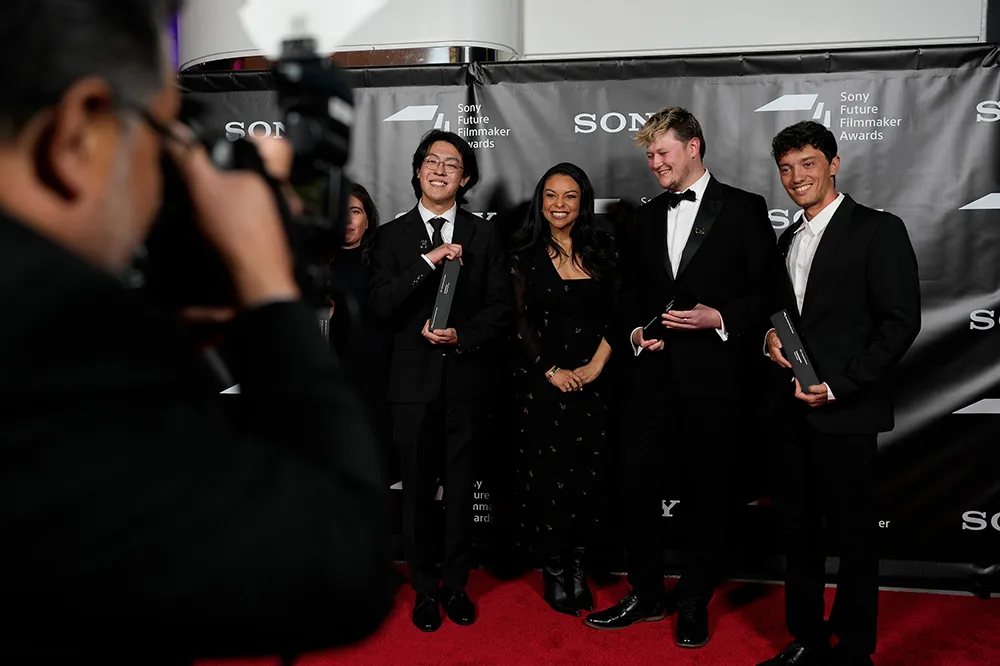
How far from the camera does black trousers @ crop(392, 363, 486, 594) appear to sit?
3.81 meters

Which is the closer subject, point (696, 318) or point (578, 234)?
point (696, 318)

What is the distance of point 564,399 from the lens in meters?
3.88

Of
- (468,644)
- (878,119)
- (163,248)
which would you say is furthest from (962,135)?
(163,248)

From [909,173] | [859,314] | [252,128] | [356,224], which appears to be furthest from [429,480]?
[909,173]

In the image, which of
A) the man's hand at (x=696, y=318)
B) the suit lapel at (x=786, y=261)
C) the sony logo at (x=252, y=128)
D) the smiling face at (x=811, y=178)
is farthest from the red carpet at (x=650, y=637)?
the sony logo at (x=252, y=128)

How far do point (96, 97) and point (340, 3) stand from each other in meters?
0.81

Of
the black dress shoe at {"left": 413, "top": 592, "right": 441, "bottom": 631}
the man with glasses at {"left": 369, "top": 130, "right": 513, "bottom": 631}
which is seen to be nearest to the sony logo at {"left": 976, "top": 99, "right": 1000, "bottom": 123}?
the man with glasses at {"left": 369, "top": 130, "right": 513, "bottom": 631}

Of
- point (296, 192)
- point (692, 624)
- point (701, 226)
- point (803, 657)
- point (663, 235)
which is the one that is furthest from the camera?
point (663, 235)

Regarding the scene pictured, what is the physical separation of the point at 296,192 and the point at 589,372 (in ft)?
10.4

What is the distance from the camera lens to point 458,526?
3.83 meters

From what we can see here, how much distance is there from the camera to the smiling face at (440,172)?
3975mm

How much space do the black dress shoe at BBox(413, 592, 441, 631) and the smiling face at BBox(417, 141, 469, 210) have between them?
5.86ft

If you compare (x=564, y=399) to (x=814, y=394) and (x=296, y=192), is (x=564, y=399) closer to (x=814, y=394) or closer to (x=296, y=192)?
(x=814, y=394)

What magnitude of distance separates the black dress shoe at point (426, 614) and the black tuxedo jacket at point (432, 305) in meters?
0.87
